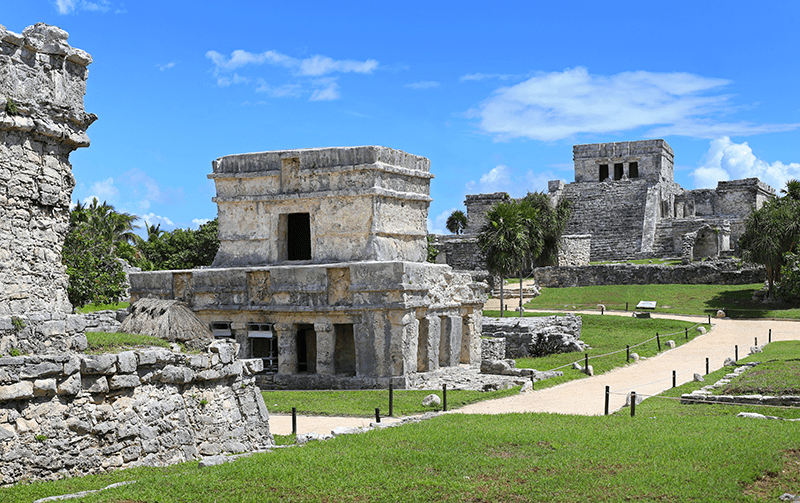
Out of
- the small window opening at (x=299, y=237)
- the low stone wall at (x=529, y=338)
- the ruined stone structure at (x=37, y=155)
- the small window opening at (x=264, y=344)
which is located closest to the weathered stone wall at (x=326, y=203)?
the small window opening at (x=299, y=237)

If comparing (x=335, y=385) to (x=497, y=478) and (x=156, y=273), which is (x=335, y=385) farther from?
(x=497, y=478)

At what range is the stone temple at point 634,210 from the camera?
49531 millimetres

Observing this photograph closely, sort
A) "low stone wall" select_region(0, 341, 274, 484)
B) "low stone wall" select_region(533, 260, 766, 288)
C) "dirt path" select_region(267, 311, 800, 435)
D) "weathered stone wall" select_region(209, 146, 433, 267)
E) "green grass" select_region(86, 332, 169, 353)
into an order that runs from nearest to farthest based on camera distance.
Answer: "low stone wall" select_region(0, 341, 274, 484) < "green grass" select_region(86, 332, 169, 353) < "dirt path" select_region(267, 311, 800, 435) < "weathered stone wall" select_region(209, 146, 433, 267) < "low stone wall" select_region(533, 260, 766, 288)

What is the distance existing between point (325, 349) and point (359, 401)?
293 cm

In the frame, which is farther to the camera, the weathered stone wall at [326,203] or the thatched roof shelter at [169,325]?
the weathered stone wall at [326,203]

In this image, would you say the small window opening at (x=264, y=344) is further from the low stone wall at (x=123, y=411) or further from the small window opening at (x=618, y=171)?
the small window opening at (x=618, y=171)

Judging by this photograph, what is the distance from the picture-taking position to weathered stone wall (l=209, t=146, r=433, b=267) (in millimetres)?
20797

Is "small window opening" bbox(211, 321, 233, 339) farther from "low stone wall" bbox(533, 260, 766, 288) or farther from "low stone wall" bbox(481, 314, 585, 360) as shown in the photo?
"low stone wall" bbox(533, 260, 766, 288)

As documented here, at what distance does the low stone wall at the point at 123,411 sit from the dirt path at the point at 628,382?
2.33m

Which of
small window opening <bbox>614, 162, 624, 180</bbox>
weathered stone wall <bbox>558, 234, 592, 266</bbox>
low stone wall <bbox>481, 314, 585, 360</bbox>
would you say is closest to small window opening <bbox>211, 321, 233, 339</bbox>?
low stone wall <bbox>481, 314, 585, 360</bbox>

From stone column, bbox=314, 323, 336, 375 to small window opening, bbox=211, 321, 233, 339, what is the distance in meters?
2.50

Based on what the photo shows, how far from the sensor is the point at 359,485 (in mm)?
8734

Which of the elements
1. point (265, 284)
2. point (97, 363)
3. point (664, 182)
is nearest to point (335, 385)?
point (265, 284)

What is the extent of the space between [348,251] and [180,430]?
10495 mm
